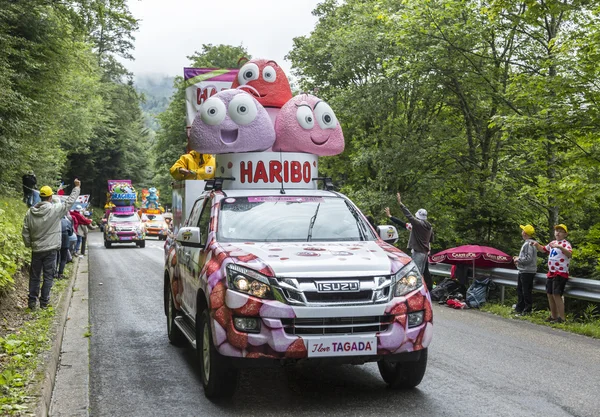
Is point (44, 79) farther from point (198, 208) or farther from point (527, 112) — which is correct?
point (198, 208)

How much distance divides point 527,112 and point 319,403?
15.0 meters

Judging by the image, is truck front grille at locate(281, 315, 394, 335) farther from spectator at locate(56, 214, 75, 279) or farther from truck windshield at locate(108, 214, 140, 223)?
truck windshield at locate(108, 214, 140, 223)

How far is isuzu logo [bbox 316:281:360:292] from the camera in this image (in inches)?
217

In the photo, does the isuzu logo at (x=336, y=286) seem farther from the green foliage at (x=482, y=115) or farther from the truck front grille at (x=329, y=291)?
the green foliage at (x=482, y=115)

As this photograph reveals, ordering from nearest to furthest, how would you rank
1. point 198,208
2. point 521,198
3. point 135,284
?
point 198,208, point 135,284, point 521,198

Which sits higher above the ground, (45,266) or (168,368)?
(45,266)

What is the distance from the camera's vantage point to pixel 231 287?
566cm

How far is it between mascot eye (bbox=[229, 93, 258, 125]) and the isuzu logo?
4.73m

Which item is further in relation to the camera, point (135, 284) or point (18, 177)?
point (18, 177)

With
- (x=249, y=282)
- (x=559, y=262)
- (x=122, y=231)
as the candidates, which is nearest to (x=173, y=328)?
(x=249, y=282)

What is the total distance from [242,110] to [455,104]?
587 inches

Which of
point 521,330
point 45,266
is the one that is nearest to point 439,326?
point 521,330

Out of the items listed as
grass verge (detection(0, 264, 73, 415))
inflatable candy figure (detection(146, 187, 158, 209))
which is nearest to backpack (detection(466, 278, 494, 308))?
grass verge (detection(0, 264, 73, 415))

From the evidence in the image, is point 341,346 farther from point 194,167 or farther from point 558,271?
point 194,167
